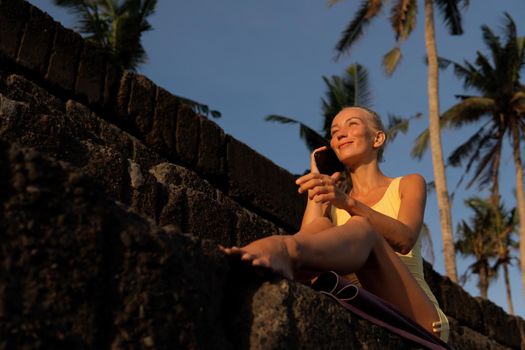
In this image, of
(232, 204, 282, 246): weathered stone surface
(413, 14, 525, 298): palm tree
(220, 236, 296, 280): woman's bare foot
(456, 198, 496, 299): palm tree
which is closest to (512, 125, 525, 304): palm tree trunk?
(413, 14, 525, 298): palm tree

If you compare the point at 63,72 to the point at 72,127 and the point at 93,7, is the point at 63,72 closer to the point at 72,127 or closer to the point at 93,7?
the point at 72,127

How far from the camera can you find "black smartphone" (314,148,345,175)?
324cm

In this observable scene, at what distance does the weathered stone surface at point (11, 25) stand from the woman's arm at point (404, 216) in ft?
4.73

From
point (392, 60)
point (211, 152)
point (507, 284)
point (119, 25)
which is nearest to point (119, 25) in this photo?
point (119, 25)

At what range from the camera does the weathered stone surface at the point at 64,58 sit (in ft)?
9.83

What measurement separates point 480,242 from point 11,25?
34326 mm

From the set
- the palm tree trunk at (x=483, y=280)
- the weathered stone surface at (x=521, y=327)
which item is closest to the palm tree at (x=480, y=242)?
the palm tree trunk at (x=483, y=280)

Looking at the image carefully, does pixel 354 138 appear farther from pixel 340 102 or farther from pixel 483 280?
pixel 483 280

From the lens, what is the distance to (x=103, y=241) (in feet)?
4.15

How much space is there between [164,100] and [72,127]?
36.2 inches

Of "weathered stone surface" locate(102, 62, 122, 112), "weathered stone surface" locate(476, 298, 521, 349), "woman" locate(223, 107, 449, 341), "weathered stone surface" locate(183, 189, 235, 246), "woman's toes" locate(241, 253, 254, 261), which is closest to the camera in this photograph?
"woman's toes" locate(241, 253, 254, 261)

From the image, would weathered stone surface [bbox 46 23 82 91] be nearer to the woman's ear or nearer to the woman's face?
the woman's face

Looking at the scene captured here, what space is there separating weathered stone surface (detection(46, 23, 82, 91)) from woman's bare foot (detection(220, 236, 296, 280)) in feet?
5.08

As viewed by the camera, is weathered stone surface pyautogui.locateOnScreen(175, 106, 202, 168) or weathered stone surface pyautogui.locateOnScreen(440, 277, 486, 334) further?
weathered stone surface pyautogui.locateOnScreen(440, 277, 486, 334)
